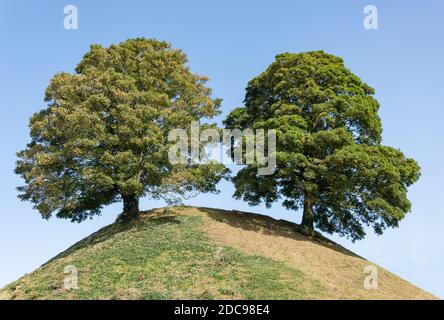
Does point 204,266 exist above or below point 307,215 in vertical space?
below

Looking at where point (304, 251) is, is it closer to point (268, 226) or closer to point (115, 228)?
point (268, 226)

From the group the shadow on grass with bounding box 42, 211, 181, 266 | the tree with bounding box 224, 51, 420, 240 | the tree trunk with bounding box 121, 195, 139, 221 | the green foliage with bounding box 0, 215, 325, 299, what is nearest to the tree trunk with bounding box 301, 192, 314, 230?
the tree with bounding box 224, 51, 420, 240

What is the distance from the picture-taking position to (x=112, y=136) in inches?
1144

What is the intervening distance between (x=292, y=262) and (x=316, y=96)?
13.0 metres

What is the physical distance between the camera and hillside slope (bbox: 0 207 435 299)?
20.9 metres

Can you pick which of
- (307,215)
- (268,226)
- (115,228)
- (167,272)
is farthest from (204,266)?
(307,215)

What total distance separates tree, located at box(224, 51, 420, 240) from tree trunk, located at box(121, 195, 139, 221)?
23.3ft

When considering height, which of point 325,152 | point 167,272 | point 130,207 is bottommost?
point 167,272

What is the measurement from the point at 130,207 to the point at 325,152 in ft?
45.3

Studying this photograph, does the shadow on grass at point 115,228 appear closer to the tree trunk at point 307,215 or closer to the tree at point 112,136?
the tree at point 112,136

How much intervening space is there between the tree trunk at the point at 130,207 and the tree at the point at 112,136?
69mm

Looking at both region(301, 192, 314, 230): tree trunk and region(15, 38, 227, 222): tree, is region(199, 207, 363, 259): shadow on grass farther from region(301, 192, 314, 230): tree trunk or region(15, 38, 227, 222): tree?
region(15, 38, 227, 222): tree

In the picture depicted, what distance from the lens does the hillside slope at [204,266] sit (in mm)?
20922
